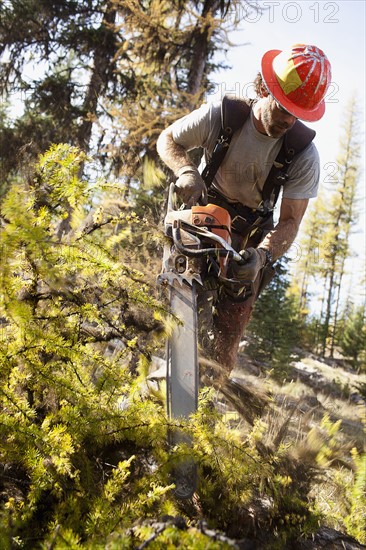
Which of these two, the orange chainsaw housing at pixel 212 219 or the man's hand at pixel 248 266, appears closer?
the orange chainsaw housing at pixel 212 219

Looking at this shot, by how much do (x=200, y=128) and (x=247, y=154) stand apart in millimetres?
424

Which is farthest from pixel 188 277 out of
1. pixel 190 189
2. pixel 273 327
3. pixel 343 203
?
pixel 343 203

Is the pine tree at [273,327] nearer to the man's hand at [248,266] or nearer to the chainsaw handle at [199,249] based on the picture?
the man's hand at [248,266]

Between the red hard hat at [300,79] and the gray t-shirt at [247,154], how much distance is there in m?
0.37

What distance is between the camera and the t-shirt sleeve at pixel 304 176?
10.5ft

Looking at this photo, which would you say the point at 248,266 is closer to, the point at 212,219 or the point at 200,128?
the point at 212,219

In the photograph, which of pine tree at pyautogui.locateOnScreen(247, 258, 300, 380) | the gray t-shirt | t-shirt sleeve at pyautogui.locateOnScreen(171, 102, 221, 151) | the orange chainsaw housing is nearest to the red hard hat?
the gray t-shirt

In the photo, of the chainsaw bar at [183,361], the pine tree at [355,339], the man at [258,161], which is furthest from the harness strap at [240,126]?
the pine tree at [355,339]

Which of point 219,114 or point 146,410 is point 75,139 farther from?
point 146,410

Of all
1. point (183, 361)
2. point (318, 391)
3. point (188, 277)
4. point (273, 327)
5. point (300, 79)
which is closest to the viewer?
point (183, 361)

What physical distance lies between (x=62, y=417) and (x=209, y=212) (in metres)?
1.36

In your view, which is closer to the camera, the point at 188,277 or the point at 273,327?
the point at 188,277

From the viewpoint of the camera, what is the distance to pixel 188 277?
221 centimetres

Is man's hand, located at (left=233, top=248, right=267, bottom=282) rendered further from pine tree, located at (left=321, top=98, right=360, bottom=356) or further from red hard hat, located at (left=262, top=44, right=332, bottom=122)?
pine tree, located at (left=321, top=98, right=360, bottom=356)
